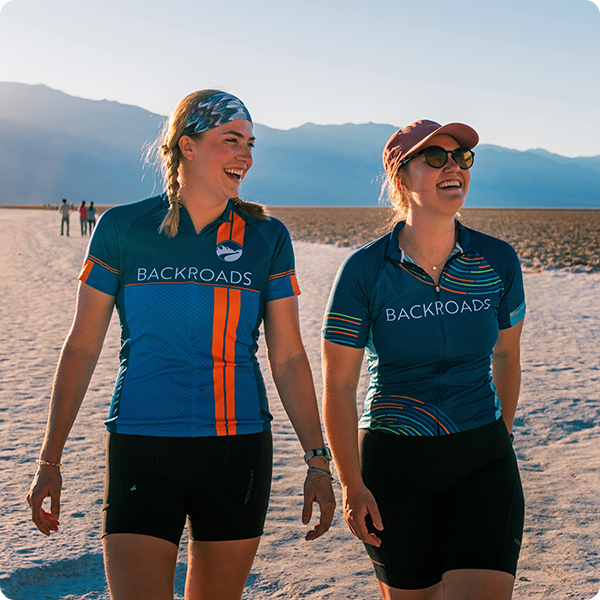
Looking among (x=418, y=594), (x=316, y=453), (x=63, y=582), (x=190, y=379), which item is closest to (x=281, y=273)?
(x=190, y=379)

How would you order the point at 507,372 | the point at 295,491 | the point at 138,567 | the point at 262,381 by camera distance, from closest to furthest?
the point at 138,567 → the point at 262,381 → the point at 507,372 → the point at 295,491

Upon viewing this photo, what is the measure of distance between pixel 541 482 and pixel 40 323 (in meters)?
8.42

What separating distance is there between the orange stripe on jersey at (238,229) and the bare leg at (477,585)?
133 cm

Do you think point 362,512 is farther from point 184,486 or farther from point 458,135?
point 458,135

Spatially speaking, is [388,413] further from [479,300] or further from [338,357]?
[479,300]

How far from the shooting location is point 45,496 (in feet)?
7.50

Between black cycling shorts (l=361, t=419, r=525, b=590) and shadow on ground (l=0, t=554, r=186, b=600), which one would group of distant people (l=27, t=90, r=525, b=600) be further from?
shadow on ground (l=0, t=554, r=186, b=600)

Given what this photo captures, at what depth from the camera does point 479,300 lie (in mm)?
2586

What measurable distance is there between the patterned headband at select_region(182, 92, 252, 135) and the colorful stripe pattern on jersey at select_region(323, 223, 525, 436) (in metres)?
0.69

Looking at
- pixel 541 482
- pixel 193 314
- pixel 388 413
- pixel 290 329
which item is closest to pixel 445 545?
pixel 388 413

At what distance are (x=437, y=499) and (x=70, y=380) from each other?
1348 millimetres

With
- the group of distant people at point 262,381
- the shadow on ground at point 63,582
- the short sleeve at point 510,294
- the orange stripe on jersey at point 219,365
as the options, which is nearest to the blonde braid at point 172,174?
the group of distant people at point 262,381

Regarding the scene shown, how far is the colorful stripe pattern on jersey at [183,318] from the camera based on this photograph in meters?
2.30

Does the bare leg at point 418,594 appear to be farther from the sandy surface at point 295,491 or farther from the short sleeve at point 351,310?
the sandy surface at point 295,491
